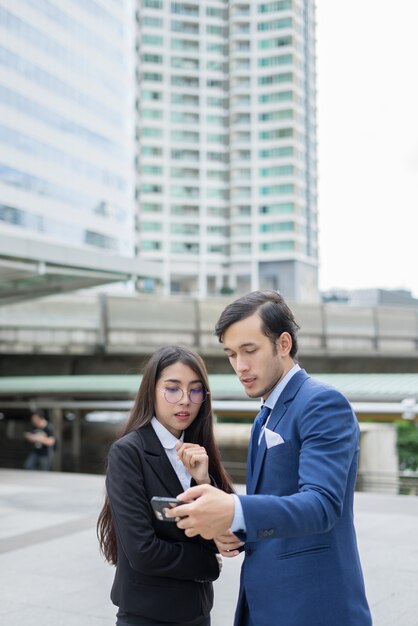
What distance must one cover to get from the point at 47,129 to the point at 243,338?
69937 millimetres

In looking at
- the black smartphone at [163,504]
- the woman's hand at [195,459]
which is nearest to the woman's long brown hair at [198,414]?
the woman's hand at [195,459]

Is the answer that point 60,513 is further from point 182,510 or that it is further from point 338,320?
point 338,320

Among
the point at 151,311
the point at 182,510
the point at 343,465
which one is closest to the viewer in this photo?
the point at 182,510

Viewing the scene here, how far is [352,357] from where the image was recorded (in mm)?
36219

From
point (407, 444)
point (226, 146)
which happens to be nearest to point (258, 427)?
point (407, 444)

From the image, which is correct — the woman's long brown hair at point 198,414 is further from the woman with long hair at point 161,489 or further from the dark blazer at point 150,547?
the dark blazer at point 150,547

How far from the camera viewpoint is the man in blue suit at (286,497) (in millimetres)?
2016

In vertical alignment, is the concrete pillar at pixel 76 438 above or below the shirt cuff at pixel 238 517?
below

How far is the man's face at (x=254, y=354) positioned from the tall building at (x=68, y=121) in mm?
59568

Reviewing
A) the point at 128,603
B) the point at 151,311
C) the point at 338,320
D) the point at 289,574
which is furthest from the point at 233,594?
the point at 338,320

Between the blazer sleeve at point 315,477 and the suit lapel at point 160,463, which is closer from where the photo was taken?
the blazer sleeve at point 315,477

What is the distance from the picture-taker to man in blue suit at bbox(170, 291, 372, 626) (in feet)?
6.61

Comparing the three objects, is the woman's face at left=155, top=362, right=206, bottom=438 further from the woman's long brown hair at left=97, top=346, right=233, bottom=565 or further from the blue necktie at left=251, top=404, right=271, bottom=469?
the blue necktie at left=251, top=404, right=271, bottom=469

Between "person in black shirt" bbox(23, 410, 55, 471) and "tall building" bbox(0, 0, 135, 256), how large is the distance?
1764 inches
